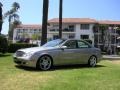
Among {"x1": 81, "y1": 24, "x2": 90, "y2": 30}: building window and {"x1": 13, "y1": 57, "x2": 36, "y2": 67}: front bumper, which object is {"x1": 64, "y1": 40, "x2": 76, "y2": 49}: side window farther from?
{"x1": 81, "y1": 24, "x2": 90, "y2": 30}: building window

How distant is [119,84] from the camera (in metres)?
10.1

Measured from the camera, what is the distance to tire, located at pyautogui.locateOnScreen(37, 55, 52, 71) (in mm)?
13661

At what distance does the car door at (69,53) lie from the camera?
48.0ft

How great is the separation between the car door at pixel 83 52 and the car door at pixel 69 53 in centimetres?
27

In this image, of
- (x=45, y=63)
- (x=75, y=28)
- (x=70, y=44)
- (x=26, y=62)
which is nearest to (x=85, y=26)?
(x=75, y=28)

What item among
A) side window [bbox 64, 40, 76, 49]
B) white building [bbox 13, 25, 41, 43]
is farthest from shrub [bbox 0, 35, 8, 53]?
white building [bbox 13, 25, 41, 43]

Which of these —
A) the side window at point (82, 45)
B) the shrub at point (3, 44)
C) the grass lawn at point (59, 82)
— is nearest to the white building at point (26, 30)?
the shrub at point (3, 44)

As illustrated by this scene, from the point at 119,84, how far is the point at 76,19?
220ft

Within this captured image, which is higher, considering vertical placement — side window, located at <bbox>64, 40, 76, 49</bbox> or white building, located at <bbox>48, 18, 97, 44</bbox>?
white building, located at <bbox>48, 18, 97, 44</bbox>

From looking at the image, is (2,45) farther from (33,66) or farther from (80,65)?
(33,66)

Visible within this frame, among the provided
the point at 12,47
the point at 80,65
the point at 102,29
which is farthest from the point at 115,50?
the point at 80,65

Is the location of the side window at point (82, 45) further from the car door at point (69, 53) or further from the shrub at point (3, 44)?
the shrub at point (3, 44)

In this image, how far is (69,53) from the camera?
48.7ft

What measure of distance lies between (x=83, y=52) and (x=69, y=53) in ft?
3.28
